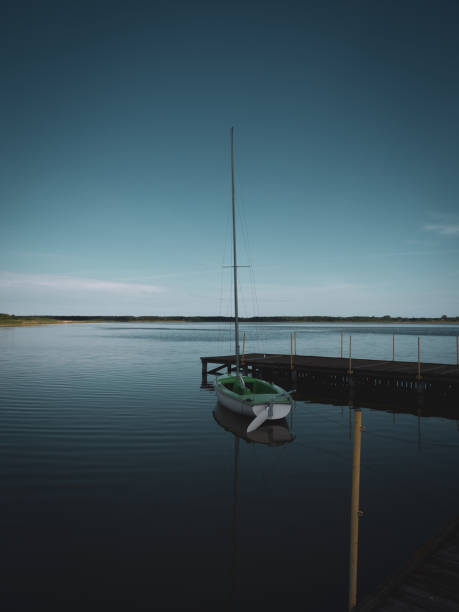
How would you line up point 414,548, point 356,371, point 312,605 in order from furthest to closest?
point 356,371
point 414,548
point 312,605

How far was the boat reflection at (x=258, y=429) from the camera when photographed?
53.6ft

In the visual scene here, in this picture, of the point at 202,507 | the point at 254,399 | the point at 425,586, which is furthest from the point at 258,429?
the point at 425,586

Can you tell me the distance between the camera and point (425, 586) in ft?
17.6

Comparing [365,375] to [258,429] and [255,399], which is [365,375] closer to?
[258,429]

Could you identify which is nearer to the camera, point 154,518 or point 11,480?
point 154,518

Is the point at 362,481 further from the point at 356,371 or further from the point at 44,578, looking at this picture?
the point at 356,371

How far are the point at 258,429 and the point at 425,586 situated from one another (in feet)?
41.7

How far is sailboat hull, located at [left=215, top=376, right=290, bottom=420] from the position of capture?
16703 millimetres

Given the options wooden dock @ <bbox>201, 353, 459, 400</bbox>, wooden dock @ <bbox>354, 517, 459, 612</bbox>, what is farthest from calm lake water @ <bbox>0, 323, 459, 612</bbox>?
wooden dock @ <bbox>201, 353, 459, 400</bbox>

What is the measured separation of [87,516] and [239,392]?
36.0 feet

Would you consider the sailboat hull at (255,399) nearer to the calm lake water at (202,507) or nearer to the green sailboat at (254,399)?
the green sailboat at (254,399)

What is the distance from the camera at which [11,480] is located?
11.3m

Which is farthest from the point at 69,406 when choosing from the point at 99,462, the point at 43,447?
the point at 99,462

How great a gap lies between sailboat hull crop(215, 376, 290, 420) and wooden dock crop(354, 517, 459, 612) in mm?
10496
